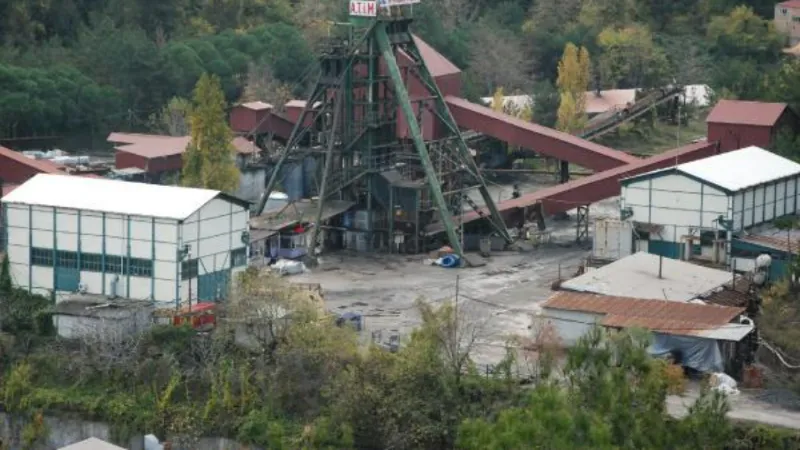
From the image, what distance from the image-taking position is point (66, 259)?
42031mm

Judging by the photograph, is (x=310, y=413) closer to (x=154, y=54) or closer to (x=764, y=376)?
(x=764, y=376)

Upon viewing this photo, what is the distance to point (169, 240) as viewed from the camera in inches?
1615

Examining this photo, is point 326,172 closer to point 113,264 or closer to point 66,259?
point 113,264

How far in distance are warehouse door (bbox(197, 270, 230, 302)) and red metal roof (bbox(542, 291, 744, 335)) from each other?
601 centimetres

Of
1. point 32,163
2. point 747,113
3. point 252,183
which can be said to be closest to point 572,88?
point 747,113

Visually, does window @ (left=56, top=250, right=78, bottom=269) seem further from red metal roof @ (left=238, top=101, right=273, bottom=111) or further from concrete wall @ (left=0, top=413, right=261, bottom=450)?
red metal roof @ (left=238, top=101, right=273, bottom=111)

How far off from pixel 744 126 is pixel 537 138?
16.3 ft

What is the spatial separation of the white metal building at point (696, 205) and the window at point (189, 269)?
931 cm

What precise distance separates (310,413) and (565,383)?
4415 millimetres

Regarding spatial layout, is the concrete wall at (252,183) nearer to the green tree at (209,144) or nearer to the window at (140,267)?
the green tree at (209,144)

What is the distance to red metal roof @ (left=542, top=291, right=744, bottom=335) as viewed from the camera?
3859cm

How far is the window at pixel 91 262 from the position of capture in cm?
4172

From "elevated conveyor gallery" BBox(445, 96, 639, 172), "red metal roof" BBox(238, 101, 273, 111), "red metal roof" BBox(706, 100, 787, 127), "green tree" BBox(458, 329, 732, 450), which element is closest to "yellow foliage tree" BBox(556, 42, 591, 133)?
"elevated conveyor gallery" BBox(445, 96, 639, 172)

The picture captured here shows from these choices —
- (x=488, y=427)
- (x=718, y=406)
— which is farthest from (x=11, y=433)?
(x=718, y=406)
